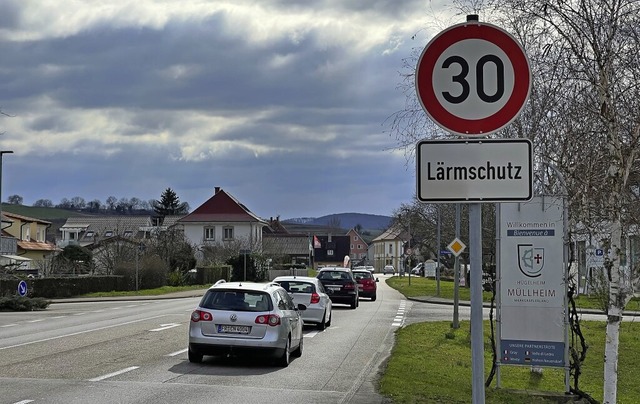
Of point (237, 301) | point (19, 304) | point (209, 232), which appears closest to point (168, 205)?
point (209, 232)

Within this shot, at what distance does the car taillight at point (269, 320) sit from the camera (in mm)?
16891

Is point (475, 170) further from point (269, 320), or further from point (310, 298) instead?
point (310, 298)

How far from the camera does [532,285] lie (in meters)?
14.5

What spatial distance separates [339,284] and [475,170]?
3445 cm

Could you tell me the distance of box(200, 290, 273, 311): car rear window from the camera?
17156 mm

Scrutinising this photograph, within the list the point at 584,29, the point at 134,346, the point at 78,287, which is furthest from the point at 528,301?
the point at 78,287

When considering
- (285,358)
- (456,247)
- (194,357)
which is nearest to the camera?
(285,358)

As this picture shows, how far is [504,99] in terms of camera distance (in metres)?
4.58

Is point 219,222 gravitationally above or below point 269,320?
above

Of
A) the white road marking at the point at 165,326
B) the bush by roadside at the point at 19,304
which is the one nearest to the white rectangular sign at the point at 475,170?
the white road marking at the point at 165,326

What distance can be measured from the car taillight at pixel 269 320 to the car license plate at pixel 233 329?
256 mm

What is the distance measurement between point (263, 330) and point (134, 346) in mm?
4904

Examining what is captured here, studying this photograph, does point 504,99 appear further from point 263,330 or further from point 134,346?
point 134,346

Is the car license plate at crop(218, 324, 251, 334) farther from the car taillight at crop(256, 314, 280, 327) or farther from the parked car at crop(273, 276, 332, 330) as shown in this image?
the parked car at crop(273, 276, 332, 330)
